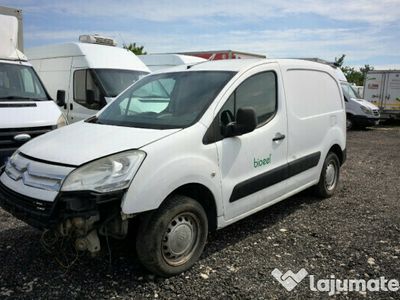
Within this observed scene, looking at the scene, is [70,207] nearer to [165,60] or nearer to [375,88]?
[165,60]

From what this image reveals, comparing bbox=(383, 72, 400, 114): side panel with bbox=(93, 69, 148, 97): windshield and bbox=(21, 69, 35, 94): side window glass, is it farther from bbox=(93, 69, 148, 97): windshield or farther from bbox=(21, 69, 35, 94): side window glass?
bbox=(21, 69, 35, 94): side window glass

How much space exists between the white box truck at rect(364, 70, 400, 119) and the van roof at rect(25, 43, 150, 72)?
14658 millimetres

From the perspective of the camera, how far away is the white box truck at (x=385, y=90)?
67.8ft

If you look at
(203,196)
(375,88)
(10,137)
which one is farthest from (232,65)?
(375,88)

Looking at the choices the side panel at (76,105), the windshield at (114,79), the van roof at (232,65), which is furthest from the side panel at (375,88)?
the van roof at (232,65)

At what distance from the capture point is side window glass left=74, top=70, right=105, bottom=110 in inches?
368

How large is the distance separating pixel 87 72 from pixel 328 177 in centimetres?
593

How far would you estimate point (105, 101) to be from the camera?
9.27 meters

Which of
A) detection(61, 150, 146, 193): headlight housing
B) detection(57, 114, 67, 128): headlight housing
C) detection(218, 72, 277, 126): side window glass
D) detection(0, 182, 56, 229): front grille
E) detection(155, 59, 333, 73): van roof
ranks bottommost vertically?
detection(0, 182, 56, 229): front grille

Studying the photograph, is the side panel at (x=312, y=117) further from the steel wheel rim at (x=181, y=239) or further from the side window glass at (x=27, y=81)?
the side window glass at (x=27, y=81)

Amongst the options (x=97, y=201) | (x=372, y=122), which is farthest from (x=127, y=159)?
(x=372, y=122)

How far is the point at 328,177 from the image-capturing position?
615 centimetres

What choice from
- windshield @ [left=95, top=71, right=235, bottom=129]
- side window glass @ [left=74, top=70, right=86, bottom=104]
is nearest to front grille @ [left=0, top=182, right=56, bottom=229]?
windshield @ [left=95, top=71, right=235, bottom=129]

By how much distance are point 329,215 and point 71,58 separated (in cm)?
715
